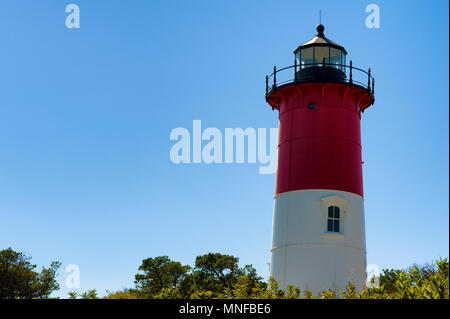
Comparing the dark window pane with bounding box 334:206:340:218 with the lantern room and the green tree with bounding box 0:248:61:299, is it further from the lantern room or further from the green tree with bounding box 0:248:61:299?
the green tree with bounding box 0:248:61:299

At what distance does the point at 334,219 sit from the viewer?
2505cm

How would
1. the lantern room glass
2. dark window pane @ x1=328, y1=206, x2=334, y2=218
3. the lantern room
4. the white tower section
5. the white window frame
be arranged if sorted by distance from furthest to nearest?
the lantern room glass < the lantern room < dark window pane @ x1=328, y1=206, x2=334, y2=218 < the white window frame < the white tower section

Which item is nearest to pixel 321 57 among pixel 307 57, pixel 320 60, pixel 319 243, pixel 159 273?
pixel 320 60

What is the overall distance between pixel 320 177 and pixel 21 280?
2396 centimetres

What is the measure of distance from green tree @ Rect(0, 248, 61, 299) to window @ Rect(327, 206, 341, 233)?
864 inches

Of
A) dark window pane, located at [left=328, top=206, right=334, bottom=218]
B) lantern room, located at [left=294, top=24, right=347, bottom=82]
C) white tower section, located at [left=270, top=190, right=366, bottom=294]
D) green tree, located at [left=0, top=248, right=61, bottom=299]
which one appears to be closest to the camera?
white tower section, located at [left=270, top=190, right=366, bottom=294]

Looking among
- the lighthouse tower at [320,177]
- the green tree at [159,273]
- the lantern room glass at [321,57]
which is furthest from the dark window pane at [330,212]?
the green tree at [159,273]

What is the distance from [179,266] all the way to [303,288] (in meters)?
22.1

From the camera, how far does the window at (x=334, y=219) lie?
25.0 metres

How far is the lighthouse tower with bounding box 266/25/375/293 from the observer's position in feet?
80.8

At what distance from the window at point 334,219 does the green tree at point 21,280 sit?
21.9m

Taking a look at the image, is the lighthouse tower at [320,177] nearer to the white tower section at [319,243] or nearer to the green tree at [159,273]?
the white tower section at [319,243]

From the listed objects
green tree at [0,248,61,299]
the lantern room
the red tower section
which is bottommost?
green tree at [0,248,61,299]

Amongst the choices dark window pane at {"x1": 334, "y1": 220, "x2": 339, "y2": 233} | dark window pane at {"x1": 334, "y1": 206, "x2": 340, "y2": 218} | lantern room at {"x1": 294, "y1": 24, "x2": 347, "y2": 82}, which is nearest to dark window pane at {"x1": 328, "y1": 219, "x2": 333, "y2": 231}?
dark window pane at {"x1": 334, "y1": 220, "x2": 339, "y2": 233}
